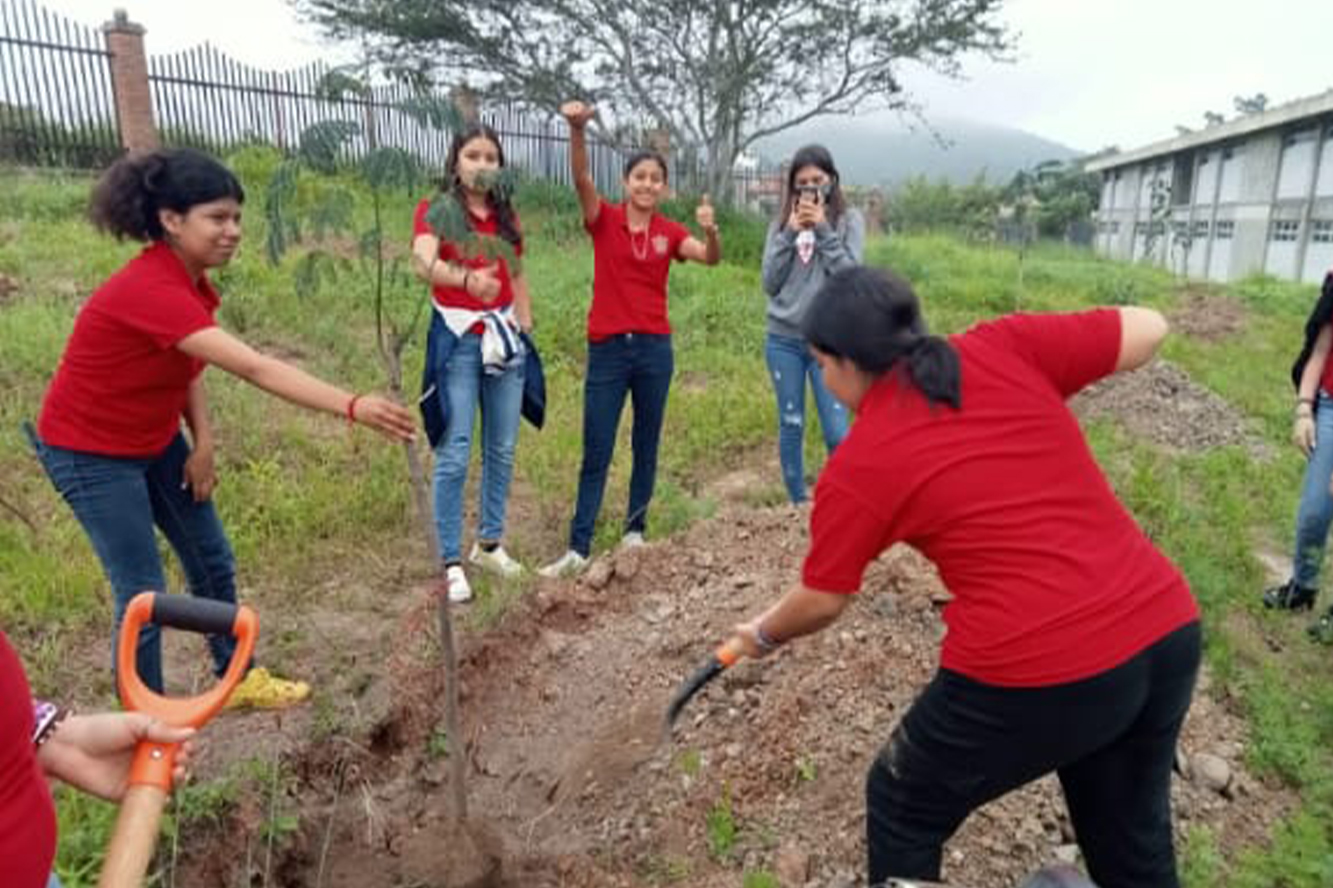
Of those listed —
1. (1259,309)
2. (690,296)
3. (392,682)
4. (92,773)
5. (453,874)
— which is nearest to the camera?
(92,773)

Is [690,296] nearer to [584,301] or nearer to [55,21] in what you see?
[584,301]

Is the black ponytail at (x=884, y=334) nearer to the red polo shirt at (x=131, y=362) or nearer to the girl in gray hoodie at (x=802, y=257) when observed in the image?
the red polo shirt at (x=131, y=362)

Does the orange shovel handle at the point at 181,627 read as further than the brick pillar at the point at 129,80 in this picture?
No

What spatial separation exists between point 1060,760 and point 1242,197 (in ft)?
83.8

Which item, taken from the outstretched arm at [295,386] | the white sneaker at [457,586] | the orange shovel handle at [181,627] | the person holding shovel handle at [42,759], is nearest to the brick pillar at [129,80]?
the white sneaker at [457,586]

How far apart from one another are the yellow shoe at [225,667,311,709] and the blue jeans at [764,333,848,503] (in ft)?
7.39

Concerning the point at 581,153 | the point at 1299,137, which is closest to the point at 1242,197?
the point at 1299,137

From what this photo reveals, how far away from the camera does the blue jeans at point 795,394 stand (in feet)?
13.5

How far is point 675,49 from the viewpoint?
14.5 metres

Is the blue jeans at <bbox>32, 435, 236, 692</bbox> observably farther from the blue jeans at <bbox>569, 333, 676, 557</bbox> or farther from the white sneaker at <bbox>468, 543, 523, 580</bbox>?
the blue jeans at <bbox>569, 333, 676, 557</bbox>

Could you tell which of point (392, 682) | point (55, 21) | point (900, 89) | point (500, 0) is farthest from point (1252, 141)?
point (392, 682)

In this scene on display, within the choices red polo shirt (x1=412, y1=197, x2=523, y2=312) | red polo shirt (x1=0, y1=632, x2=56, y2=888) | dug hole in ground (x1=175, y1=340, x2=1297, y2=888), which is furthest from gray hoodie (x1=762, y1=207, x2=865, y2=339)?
red polo shirt (x1=0, y1=632, x2=56, y2=888)

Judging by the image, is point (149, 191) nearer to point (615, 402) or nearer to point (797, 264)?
point (615, 402)

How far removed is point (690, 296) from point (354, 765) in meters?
7.24
